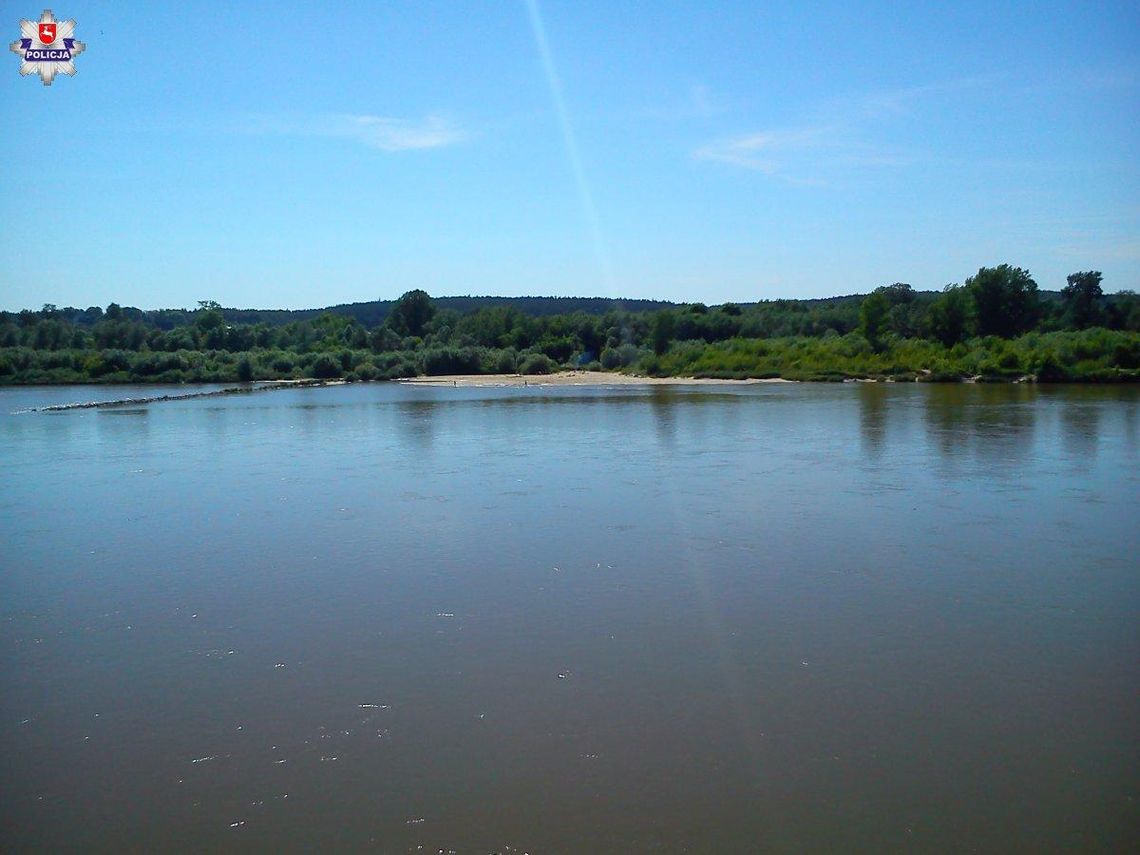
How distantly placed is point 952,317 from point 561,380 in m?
18.7

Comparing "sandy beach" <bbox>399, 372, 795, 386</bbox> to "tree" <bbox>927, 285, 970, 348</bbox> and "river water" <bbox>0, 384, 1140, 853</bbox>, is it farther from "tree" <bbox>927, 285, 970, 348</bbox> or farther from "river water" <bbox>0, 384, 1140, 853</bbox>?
"river water" <bbox>0, 384, 1140, 853</bbox>

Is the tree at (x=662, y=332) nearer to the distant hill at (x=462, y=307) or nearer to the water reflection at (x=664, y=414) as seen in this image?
the water reflection at (x=664, y=414)

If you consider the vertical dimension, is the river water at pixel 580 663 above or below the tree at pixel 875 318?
below

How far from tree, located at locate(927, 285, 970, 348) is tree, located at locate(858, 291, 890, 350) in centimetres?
379

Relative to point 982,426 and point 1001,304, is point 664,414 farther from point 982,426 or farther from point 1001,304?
point 1001,304

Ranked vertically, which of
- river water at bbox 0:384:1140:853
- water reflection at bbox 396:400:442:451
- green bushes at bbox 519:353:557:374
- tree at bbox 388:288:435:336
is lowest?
river water at bbox 0:384:1140:853

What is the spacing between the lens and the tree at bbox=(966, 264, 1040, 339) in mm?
45312

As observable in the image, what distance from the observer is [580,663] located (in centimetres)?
638

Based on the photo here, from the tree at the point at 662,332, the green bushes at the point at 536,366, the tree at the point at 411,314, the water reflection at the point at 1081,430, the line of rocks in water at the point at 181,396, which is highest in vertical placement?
the tree at the point at 411,314

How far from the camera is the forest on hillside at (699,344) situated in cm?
3781

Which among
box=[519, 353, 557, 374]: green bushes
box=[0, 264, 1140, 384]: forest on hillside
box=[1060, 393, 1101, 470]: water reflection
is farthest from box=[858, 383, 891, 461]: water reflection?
box=[519, 353, 557, 374]: green bushes

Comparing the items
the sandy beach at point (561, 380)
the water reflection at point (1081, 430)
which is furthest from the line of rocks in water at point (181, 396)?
the water reflection at point (1081, 430)

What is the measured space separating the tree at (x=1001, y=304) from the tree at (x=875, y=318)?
5190mm

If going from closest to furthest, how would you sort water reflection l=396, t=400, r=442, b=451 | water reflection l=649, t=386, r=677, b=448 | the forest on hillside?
water reflection l=649, t=386, r=677, b=448, water reflection l=396, t=400, r=442, b=451, the forest on hillside
